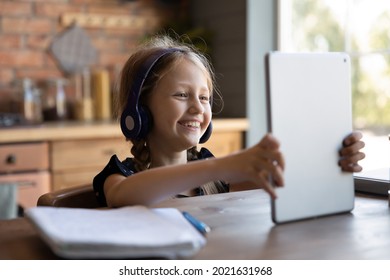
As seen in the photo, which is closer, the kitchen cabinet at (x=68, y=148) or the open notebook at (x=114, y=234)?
the open notebook at (x=114, y=234)

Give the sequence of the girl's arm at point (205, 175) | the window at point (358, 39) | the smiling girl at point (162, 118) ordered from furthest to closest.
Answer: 1. the window at point (358, 39)
2. the smiling girl at point (162, 118)
3. the girl's arm at point (205, 175)

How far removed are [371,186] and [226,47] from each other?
2.19 m

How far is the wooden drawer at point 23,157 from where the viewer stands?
2.58m

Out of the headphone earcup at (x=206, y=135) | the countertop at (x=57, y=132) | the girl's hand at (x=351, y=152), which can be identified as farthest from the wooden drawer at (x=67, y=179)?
the girl's hand at (x=351, y=152)

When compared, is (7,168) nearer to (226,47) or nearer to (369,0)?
(226,47)

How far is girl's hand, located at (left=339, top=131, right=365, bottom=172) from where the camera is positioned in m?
0.99

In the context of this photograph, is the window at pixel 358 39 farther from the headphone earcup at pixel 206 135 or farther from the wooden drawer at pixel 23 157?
the headphone earcup at pixel 206 135

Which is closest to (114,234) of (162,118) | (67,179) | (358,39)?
(162,118)

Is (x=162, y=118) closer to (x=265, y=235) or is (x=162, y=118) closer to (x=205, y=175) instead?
(x=205, y=175)

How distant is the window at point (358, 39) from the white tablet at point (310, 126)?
1909mm

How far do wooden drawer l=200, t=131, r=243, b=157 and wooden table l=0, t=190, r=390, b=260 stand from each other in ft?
6.38

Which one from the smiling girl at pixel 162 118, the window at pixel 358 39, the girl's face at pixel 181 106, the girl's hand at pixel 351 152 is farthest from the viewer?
the window at pixel 358 39

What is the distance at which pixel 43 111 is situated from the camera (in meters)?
3.20

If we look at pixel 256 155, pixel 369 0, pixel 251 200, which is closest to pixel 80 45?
pixel 369 0
